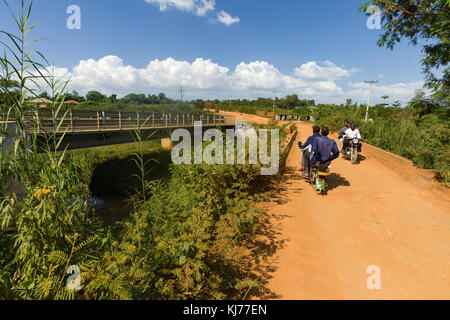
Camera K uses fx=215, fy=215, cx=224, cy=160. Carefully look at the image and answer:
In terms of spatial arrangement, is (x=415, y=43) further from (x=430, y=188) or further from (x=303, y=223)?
(x=303, y=223)

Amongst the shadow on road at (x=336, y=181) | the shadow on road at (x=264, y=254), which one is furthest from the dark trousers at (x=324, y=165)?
the shadow on road at (x=264, y=254)

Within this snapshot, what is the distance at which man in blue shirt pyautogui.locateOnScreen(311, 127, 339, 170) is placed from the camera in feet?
19.6

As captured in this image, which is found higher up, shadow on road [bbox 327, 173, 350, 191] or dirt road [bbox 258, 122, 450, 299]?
shadow on road [bbox 327, 173, 350, 191]

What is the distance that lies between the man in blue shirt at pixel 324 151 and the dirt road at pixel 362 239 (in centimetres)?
97

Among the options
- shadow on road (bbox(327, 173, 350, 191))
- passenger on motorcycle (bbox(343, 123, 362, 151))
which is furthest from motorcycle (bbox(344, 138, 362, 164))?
shadow on road (bbox(327, 173, 350, 191))

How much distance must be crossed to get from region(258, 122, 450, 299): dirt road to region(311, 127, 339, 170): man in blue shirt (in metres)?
0.97

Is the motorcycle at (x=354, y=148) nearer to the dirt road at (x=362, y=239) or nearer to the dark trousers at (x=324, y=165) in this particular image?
the dirt road at (x=362, y=239)

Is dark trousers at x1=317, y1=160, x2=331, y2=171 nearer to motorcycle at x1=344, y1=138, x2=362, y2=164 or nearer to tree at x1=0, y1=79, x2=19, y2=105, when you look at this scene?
motorcycle at x1=344, y1=138, x2=362, y2=164

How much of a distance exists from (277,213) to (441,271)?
2790 millimetres

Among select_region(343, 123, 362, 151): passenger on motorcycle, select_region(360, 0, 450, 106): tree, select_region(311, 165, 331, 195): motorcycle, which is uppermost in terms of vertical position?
select_region(360, 0, 450, 106): tree

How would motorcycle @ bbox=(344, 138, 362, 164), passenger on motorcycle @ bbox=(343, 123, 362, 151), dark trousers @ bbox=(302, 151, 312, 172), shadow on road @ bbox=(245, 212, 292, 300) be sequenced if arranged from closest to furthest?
shadow on road @ bbox=(245, 212, 292, 300), dark trousers @ bbox=(302, 151, 312, 172), passenger on motorcycle @ bbox=(343, 123, 362, 151), motorcycle @ bbox=(344, 138, 362, 164)

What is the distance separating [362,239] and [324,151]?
2598 millimetres

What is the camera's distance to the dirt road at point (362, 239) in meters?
2.96

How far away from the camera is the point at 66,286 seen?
1747mm
